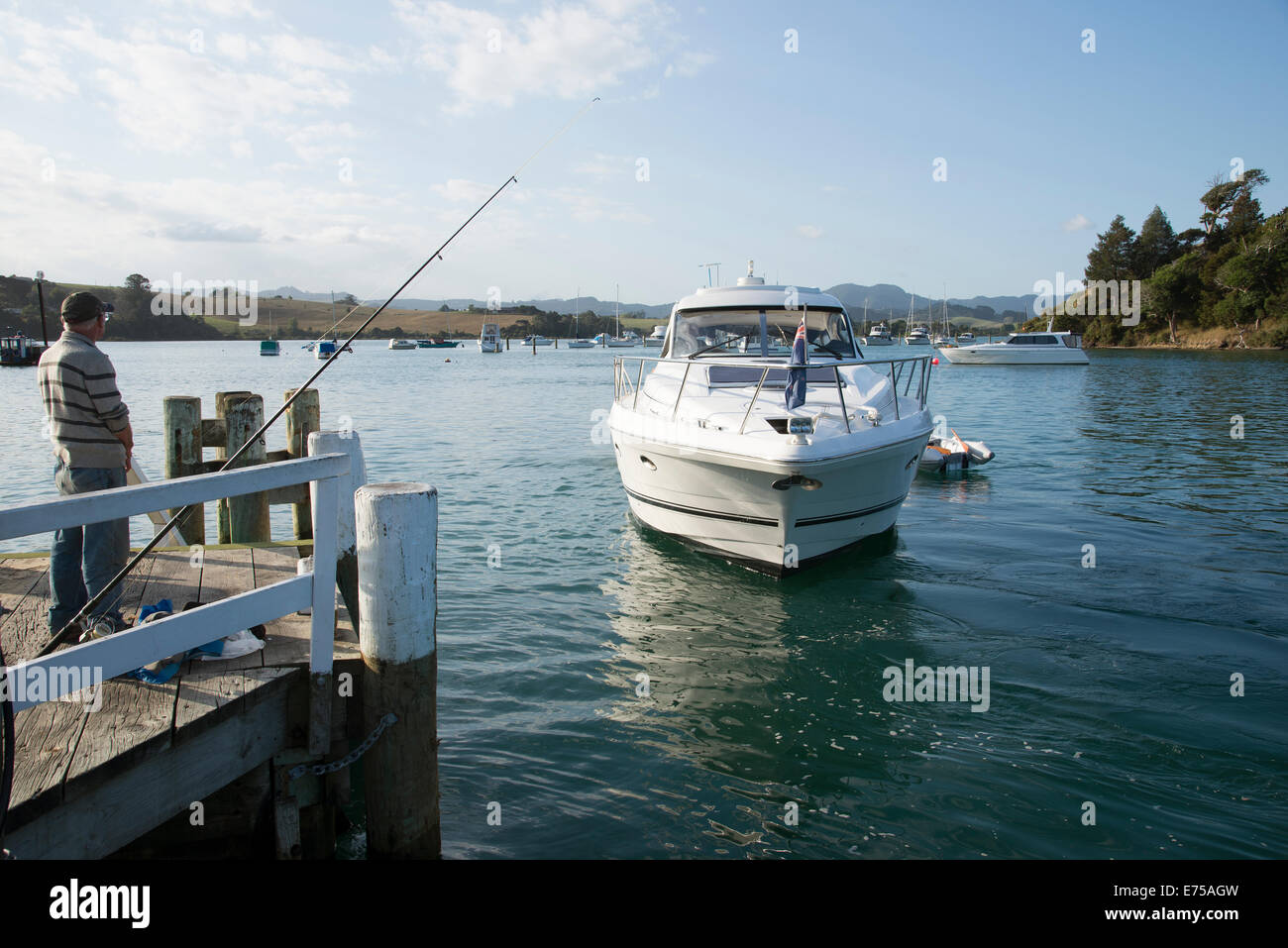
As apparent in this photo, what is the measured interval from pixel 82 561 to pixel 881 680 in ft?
18.6

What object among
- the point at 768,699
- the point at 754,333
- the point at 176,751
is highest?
the point at 754,333

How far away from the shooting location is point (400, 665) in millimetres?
3805

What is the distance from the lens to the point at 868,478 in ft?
28.4

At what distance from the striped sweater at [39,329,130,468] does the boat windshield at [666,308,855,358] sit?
7656 millimetres

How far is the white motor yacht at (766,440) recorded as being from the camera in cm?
812

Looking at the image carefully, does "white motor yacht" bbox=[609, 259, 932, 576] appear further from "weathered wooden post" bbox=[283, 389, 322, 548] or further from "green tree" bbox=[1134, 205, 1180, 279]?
"green tree" bbox=[1134, 205, 1180, 279]

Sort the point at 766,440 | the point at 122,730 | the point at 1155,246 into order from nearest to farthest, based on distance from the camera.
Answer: the point at 122,730 → the point at 766,440 → the point at 1155,246

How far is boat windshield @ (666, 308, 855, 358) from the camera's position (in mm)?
11188

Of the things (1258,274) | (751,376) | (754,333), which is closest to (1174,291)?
(1258,274)

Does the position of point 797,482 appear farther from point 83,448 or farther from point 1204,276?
point 1204,276

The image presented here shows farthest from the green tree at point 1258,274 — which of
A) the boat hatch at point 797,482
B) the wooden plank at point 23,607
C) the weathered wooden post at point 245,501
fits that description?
the wooden plank at point 23,607

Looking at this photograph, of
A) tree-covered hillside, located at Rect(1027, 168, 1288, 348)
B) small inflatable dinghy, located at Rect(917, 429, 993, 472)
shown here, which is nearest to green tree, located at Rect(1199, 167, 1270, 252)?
tree-covered hillside, located at Rect(1027, 168, 1288, 348)

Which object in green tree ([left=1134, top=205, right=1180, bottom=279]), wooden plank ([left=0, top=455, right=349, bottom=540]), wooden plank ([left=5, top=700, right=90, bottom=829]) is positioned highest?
green tree ([left=1134, top=205, right=1180, bottom=279])
